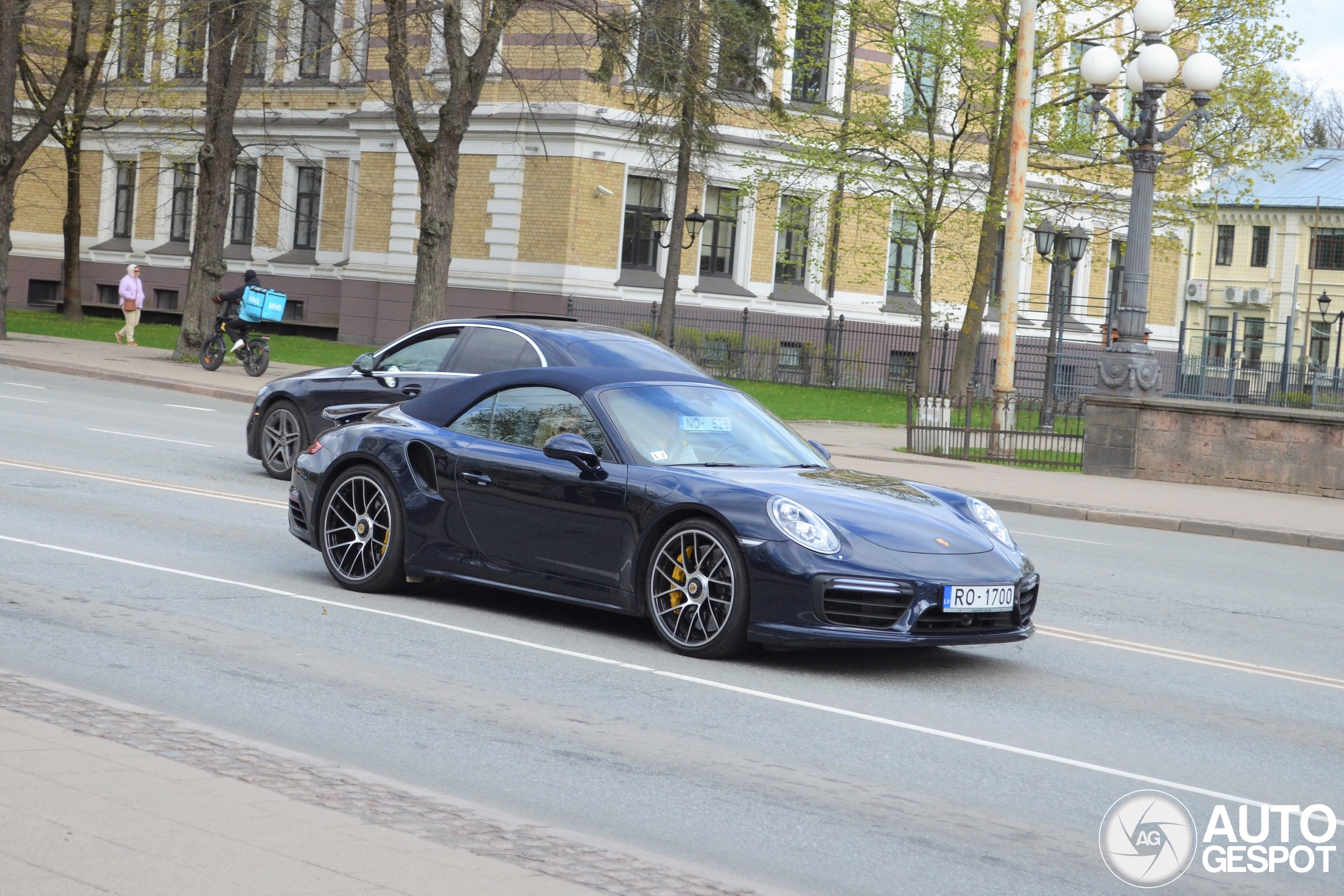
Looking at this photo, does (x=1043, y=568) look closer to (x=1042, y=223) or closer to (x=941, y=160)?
(x=1042, y=223)

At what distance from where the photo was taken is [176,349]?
32250 mm

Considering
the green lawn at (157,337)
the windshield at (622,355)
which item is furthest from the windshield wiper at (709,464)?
the green lawn at (157,337)

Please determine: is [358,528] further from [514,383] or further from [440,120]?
[440,120]

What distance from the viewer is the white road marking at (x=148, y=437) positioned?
1748 cm

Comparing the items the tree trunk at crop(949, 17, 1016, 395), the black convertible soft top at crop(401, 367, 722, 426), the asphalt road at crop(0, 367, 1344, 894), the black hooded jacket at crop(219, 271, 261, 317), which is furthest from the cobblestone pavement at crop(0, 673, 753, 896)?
the tree trunk at crop(949, 17, 1016, 395)

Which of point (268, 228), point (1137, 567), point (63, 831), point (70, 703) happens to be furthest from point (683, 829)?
point (268, 228)

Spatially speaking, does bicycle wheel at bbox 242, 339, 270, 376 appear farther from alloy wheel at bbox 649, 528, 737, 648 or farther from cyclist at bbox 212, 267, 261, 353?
alloy wheel at bbox 649, 528, 737, 648

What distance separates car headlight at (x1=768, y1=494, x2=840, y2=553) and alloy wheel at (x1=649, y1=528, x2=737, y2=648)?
30 cm

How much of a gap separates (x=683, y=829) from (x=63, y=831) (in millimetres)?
1876

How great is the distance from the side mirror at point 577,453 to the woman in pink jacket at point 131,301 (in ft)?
98.6

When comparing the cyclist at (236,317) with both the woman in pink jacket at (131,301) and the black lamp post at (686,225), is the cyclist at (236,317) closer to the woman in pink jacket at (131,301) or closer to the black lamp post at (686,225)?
the woman in pink jacket at (131,301)

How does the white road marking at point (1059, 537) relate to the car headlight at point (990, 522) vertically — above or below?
below

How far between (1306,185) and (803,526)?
74.8 meters

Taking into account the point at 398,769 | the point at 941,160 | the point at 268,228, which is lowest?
the point at 398,769
